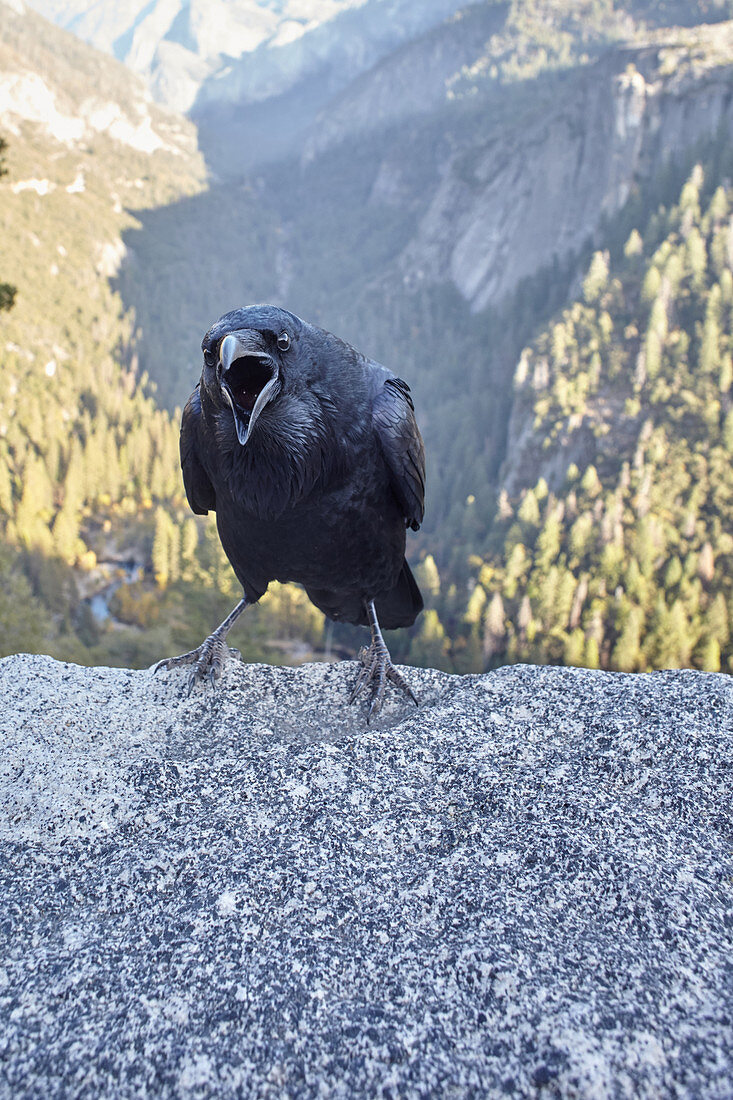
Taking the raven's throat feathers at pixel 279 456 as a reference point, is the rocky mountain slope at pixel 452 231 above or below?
above

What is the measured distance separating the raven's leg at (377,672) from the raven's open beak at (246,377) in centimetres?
199

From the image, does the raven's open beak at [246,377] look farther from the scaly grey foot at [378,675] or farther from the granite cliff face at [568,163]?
the granite cliff face at [568,163]

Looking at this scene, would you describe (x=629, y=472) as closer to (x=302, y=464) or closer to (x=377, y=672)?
(x=377, y=672)

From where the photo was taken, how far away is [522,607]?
48.2 metres

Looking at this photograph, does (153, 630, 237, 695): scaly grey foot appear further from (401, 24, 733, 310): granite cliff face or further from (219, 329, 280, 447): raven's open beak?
(401, 24, 733, 310): granite cliff face

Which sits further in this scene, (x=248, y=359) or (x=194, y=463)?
(x=194, y=463)

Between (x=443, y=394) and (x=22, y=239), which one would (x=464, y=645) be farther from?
(x=22, y=239)

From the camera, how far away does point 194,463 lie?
14.8 ft

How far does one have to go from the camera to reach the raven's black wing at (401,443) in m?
4.06

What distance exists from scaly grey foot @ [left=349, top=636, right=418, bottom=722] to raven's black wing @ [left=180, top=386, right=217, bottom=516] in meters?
1.52

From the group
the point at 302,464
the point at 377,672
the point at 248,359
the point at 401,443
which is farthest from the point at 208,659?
the point at 248,359

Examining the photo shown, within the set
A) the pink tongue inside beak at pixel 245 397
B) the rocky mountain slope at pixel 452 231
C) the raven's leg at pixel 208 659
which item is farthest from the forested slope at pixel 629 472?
the pink tongue inside beak at pixel 245 397

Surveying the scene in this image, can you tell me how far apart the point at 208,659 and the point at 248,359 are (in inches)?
91.2

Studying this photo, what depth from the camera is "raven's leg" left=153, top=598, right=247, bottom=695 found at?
4.70 m
